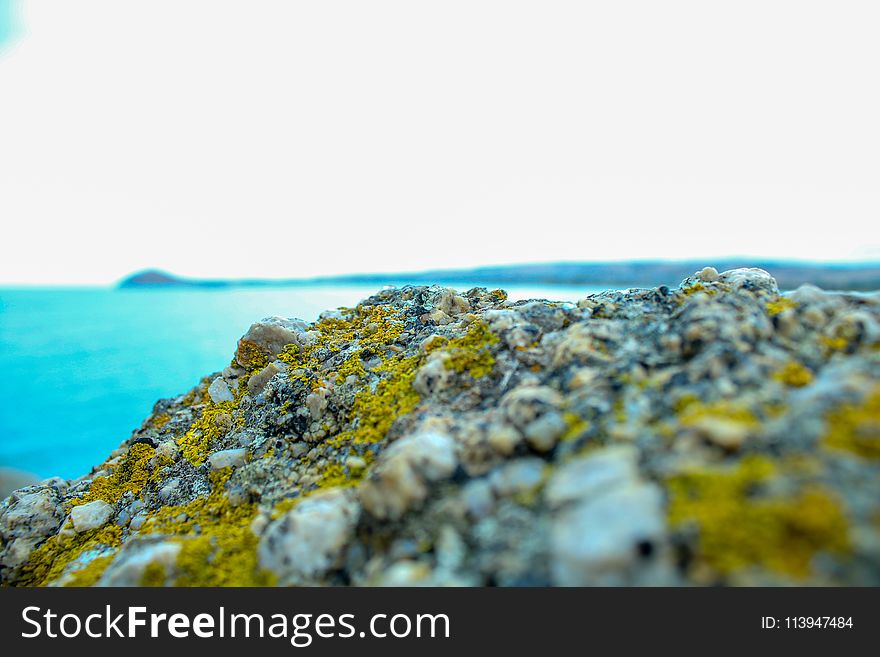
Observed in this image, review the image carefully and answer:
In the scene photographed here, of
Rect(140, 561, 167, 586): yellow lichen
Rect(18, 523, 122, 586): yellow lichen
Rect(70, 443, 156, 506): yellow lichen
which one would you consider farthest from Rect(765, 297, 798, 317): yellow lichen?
Rect(70, 443, 156, 506): yellow lichen

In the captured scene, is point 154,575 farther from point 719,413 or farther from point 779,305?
point 779,305

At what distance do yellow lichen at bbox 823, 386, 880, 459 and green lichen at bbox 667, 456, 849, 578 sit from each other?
0.84ft

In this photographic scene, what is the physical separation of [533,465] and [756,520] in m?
0.90

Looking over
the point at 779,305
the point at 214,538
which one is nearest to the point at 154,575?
the point at 214,538

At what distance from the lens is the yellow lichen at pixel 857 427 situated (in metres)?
1.68

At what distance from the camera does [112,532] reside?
10.5 ft

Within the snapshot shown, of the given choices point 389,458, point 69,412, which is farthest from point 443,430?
point 69,412

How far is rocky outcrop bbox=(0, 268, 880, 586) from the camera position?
1.65 m

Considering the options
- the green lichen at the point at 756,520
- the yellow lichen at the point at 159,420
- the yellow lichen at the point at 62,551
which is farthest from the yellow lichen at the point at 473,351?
the yellow lichen at the point at 159,420

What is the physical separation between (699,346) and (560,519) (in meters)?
1.30

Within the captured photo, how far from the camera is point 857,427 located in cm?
174

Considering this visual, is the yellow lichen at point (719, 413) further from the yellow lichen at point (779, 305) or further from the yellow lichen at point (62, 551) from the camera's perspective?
the yellow lichen at point (62, 551)

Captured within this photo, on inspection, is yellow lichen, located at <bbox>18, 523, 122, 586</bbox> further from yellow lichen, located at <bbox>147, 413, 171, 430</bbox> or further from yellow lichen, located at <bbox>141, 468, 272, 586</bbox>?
yellow lichen, located at <bbox>147, 413, 171, 430</bbox>
